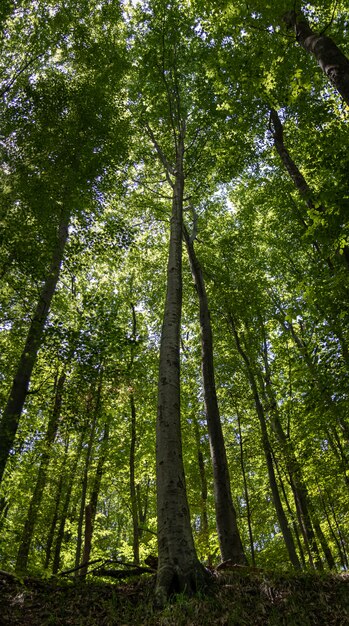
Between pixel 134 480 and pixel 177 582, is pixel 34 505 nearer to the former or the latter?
pixel 134 480

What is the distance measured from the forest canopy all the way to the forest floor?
0.30 m

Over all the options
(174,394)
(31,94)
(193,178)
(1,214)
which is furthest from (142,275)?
(174,394)

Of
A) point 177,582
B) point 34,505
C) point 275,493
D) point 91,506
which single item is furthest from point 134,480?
point 177,582

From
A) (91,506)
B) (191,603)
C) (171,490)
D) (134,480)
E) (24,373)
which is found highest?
(134,480)

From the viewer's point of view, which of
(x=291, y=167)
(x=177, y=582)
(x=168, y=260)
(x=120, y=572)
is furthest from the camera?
(x=291, y=167)

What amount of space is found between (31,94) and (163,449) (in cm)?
958

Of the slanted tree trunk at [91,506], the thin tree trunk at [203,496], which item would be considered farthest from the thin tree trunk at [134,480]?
the thin tree trunk at [203,496]

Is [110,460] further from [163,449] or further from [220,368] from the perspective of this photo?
[163,449]

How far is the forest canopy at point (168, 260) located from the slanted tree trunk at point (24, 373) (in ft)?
0.14

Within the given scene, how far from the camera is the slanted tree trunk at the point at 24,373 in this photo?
20.6ft

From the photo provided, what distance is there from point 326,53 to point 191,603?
7208mm

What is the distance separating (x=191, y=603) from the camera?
3479 mm

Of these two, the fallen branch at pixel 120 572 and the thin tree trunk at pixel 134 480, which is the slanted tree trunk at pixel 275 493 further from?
the fallen branch at pixel 120 572

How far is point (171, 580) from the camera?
12.7 ft
